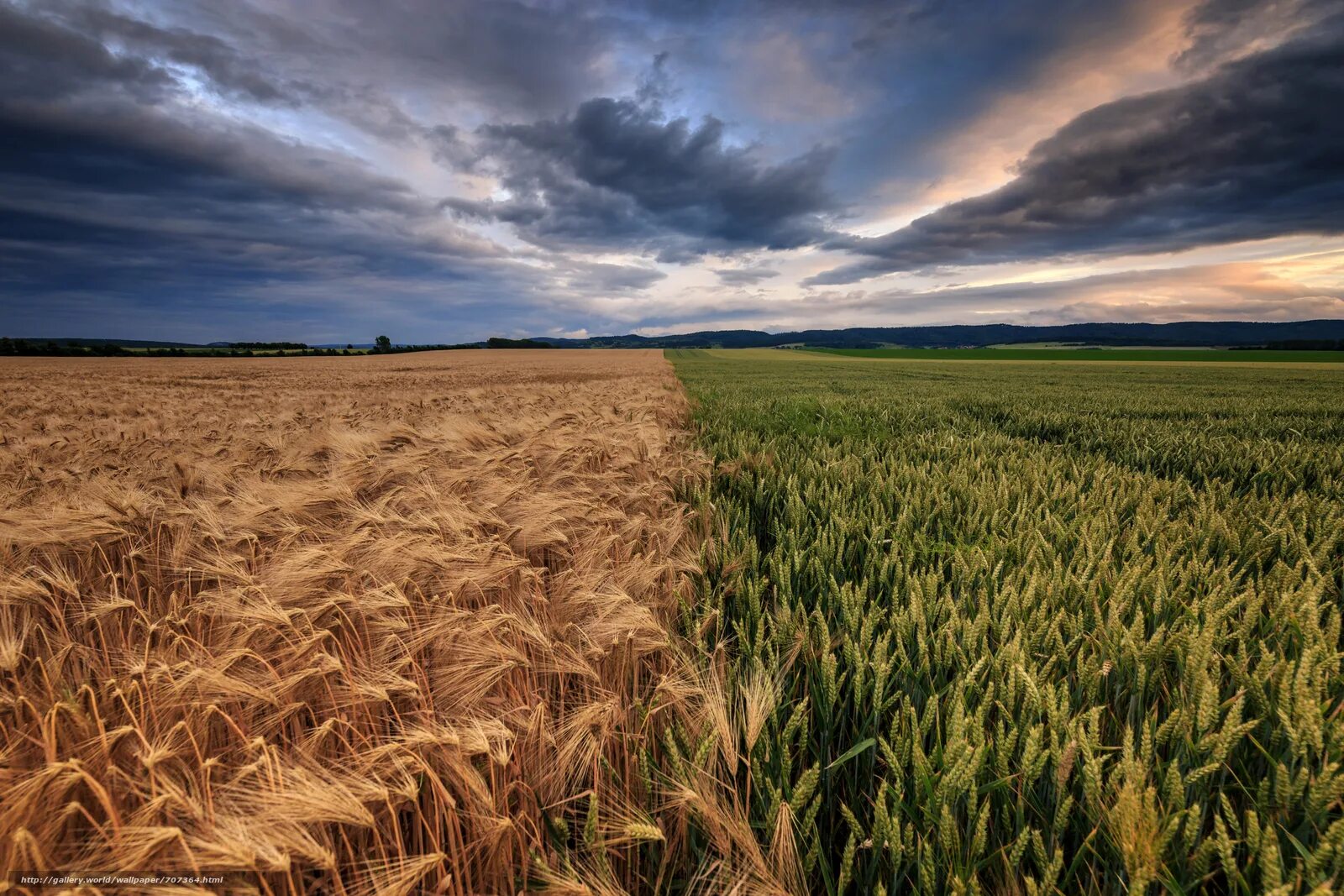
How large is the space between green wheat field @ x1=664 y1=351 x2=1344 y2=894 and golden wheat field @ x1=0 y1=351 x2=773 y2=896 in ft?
0.84

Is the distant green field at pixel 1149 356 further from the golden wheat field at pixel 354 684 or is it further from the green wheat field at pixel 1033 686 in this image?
the golden wheat field at pixel 354 684

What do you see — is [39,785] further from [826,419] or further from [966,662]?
[826,419]

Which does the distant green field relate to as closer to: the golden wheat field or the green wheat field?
the green wheat field

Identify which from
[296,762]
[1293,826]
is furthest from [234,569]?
[1293,826]

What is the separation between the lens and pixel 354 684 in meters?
1.30

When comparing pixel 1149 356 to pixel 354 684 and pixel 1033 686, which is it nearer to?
pixel 1033 686

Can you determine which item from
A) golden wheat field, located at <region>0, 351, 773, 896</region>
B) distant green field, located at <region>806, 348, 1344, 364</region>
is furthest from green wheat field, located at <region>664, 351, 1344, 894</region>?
distant green field, located at <region>806, 348, 1344, 364</region>

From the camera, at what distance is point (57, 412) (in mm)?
8508

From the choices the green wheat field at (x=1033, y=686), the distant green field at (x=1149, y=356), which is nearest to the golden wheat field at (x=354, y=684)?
the green wheat field at (x=1033, y=686)

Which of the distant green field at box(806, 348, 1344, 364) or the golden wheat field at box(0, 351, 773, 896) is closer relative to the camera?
the golden wheat field at box(0, 351, 773, 896)

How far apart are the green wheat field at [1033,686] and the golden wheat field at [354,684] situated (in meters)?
0.25

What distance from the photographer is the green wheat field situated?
0.96 meters

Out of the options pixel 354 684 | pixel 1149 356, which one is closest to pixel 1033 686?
pixel 354 684

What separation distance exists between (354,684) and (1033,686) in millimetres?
1650
